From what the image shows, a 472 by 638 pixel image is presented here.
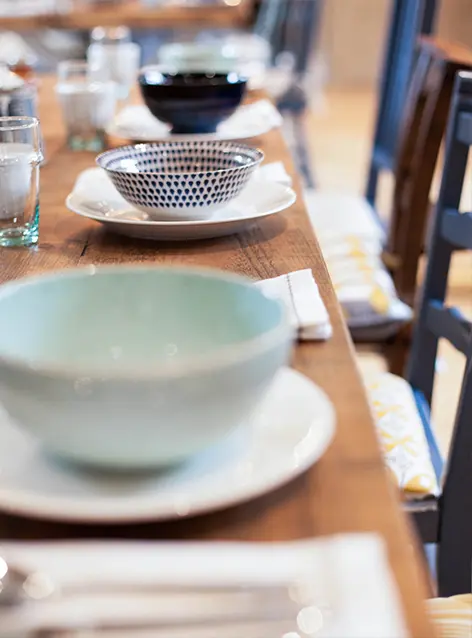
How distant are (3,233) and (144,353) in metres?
0.38

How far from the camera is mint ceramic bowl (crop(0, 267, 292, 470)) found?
0.39m

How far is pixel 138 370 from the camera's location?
15.2 inches

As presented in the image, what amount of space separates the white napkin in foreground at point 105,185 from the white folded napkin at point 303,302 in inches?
10.9

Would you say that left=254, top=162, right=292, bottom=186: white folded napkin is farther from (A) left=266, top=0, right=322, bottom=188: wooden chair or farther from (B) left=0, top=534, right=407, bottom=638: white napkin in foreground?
(A) left=266, top=0, right=322, bottom=188: wooden chair

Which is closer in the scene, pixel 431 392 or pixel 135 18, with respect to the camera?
pixel 431 392

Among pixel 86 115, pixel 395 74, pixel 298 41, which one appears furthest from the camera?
pixel 298 41

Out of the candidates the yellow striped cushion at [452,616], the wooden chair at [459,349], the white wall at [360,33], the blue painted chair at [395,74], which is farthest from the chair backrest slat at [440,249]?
the white wall at [360,33]

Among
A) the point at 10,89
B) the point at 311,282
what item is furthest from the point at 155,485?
the point at 10,89

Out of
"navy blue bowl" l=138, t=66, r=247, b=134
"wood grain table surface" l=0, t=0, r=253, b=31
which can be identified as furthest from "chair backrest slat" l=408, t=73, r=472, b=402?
"wood grain table surface" l=0, t=0, r=253, b=31

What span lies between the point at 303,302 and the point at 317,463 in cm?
20

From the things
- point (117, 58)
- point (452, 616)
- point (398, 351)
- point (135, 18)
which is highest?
point (117, 58)

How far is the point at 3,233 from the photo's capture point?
85 centimetres

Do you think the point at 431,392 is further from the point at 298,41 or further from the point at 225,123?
the point at 298,41

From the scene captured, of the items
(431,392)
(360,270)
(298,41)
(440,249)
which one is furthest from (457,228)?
(298,41)
